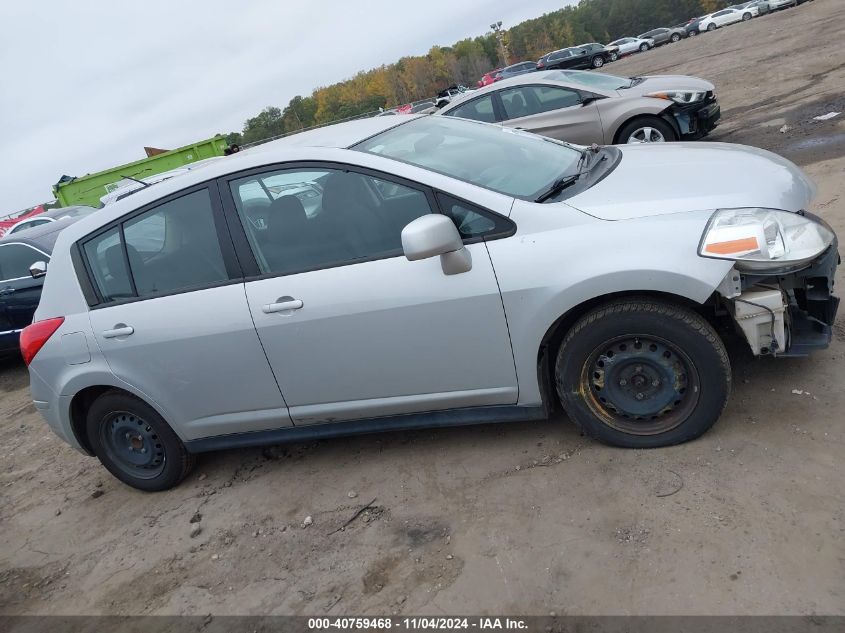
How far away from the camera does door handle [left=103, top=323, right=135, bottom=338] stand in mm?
3668

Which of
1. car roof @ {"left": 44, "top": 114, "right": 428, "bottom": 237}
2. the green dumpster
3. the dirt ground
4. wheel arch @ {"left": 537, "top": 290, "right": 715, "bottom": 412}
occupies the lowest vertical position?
the dirt ground

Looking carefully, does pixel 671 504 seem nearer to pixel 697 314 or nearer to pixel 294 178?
pixel 697 314

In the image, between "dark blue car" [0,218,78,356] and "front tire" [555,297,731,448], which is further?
"dark blue car" [0,218,78,356]

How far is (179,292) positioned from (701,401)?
2722mm

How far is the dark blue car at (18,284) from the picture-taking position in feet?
25.7

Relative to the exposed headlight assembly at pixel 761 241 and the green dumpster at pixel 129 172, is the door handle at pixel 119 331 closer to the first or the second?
the exposed headlight assembly at pixel 761 241

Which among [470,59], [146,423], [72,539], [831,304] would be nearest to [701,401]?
[831,304]

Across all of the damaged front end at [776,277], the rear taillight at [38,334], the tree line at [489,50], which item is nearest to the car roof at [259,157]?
Result: the rear taillight at [38,334]

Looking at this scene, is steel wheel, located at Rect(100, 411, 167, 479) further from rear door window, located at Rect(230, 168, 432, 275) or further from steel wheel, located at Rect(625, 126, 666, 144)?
steel wheel, located at Rect(625, 126, 666, 144)

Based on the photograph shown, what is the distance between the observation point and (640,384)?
298cm

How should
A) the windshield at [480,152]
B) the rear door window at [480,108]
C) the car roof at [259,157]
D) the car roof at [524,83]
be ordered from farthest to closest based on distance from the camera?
the rear door window at [480,108], the car roof at [524,83], the car roof at [259,157], the windshield at [480,152]

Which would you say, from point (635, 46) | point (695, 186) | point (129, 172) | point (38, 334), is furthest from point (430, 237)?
point (635, 46)

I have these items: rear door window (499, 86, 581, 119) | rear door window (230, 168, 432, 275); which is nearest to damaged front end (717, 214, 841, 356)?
rear door window (230, 168, 432, 275)

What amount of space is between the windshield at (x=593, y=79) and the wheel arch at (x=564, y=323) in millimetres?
6540
